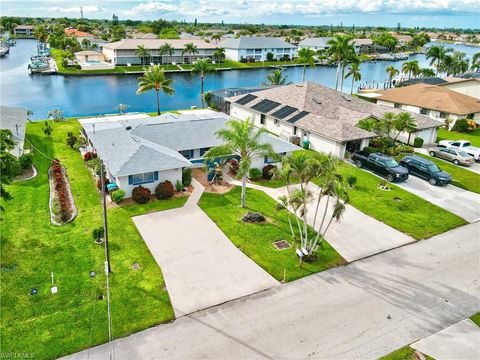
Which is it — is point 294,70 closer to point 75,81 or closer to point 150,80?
point 75,81

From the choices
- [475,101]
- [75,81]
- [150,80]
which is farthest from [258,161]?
[75,81]

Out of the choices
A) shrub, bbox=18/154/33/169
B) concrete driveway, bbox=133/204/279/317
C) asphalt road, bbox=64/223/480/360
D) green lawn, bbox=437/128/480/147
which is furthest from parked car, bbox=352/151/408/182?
shrub, bbox=18/154/33/169

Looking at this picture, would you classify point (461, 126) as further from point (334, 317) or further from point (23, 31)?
point (23, 31)

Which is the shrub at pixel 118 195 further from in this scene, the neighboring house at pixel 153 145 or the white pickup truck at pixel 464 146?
the white pickup truck at pixel 464 146

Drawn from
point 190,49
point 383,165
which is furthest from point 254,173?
point 190,49

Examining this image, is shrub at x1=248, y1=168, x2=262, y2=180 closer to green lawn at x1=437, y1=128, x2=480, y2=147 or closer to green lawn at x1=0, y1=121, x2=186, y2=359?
green lawn at x1=0, y1=121, x2=186, y2=359
